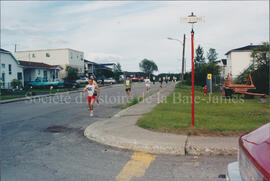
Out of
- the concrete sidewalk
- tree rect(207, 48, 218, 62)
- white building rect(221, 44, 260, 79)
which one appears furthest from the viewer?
tree rect(207, 48, 218, 62)

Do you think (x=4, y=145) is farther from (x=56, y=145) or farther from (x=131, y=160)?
(x=131, y=160)

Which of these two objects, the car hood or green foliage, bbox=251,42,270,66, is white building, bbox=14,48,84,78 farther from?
the car hood

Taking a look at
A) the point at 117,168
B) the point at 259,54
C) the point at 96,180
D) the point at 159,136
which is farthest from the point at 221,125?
the point at 259,54

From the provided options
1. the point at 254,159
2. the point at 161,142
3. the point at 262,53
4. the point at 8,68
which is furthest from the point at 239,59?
the point at 254,159

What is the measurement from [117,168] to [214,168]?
1719 mm

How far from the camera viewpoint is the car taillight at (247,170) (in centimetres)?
180

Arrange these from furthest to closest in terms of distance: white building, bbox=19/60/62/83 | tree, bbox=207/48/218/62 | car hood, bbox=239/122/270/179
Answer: tree, bbox=207/48/218/62
white building, bbox=19/60/62/83
car hood, bbox=239/122/270/179

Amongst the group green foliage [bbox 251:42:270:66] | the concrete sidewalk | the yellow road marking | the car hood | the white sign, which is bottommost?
the yellow road marking

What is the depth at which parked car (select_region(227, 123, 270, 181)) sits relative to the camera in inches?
69.2

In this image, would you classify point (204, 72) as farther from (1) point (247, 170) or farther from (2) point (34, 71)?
(1) point (247, 170)

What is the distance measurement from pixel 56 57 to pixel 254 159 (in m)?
61.2

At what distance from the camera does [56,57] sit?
59375 mm

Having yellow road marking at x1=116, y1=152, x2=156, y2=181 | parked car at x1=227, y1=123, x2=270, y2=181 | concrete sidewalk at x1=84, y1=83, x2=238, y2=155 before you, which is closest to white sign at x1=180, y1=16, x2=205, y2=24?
concrete sidewalk at x1=84, y1=83, x2=238, y2=155

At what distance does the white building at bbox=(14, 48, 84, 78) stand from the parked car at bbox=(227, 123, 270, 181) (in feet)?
191
